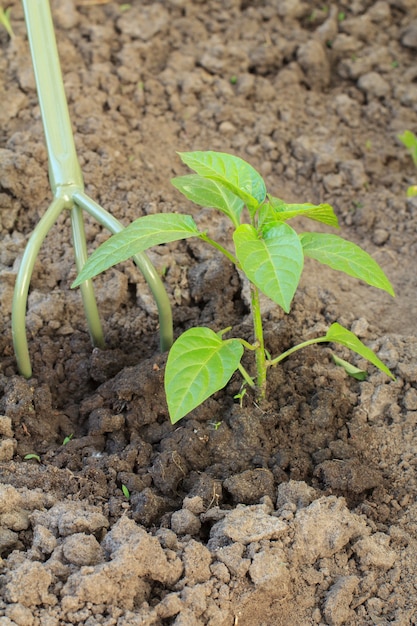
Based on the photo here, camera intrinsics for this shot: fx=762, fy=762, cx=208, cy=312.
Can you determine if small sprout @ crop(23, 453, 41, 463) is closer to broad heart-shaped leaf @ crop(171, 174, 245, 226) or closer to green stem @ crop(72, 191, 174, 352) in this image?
green stem @ crop(72, 191, 174, 352)

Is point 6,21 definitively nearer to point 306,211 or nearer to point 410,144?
point 410,144

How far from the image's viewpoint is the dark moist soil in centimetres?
145

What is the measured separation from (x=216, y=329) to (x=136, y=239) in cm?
53

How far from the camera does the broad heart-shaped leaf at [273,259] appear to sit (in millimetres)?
1293

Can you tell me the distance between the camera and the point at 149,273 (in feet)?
6.01

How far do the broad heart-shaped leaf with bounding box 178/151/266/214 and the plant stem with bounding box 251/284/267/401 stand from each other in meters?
0.19

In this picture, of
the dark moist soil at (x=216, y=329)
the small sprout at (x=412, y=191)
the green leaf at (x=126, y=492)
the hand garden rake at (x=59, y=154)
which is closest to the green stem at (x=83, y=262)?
the hand garden rake at (x=59, y=154)

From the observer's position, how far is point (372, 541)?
154 cm

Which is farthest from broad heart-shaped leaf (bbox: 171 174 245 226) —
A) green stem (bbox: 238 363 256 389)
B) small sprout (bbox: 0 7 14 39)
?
small sprout (bbox: 0 7 14 39)

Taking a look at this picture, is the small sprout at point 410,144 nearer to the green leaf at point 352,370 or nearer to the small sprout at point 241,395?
the green leaf at point 352,370

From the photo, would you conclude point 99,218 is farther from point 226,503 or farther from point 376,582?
point 376,582

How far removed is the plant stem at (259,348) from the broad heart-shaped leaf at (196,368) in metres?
0.06

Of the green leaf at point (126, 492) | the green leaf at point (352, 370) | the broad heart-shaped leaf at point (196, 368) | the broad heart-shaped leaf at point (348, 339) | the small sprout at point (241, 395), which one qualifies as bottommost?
the green leaf at point (352, 370)

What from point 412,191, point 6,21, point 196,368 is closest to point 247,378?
point 196,368
